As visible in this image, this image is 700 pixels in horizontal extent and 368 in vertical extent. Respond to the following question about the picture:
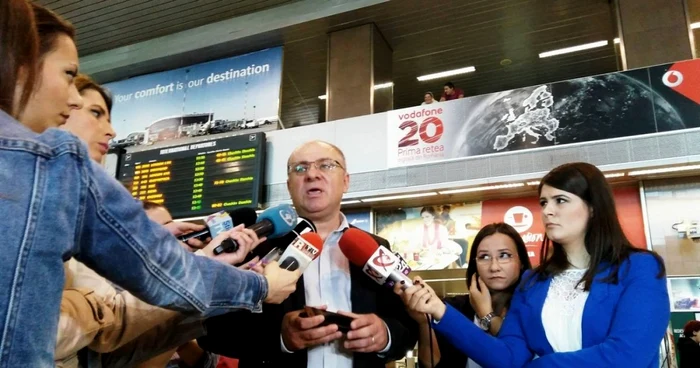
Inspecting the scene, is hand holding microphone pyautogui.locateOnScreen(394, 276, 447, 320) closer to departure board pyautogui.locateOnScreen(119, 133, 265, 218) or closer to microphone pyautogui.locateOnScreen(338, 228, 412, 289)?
microphone pyautogui.locateOnScreen(338, 228, 412, 289)

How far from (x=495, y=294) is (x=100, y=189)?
1930 mm

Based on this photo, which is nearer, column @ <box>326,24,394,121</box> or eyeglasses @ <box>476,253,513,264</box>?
eyeglasses @ <box>476,253,513,264</box>

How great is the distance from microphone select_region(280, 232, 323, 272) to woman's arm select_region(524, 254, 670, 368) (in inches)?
33.1

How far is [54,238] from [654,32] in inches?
270

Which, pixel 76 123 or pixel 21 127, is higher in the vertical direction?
pixel 76 123

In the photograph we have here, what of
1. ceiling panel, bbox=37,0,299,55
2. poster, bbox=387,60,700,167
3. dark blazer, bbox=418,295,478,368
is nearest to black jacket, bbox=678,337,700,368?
poster, bbox=387,60,700,167

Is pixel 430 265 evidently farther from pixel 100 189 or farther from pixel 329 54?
pixel 100 189

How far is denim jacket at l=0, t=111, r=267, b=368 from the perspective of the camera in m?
0.78

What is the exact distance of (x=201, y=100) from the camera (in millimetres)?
8031

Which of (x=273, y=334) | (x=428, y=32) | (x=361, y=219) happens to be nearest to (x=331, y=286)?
(x=273, y=334)

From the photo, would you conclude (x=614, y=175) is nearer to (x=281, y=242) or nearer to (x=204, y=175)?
(x=281, y=242)

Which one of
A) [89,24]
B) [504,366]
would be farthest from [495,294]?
[89,24]

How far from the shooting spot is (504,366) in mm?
1913

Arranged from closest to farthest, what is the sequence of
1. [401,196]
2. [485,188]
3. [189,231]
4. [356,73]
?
[189,231] < [485,188] < [401,196] < [356,73]
